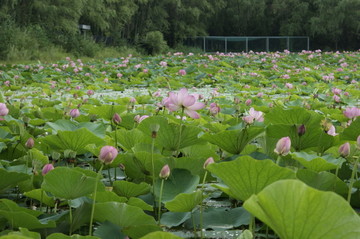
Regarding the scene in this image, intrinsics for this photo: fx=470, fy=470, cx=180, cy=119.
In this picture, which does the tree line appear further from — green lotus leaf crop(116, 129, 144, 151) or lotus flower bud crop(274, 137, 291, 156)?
lotus flower bud crop(274, 137, 291, 156)

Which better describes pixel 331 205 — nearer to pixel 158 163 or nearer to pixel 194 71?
pixel 158 163

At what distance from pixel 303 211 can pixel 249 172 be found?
160 millimetres

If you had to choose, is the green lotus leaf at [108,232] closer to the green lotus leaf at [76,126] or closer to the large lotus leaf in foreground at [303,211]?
the large lotus leaf in foreground at [303,211]

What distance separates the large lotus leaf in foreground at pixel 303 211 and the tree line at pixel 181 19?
11402 millimetres

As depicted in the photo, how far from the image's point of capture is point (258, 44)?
761 inches

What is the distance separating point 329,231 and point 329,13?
63.1ft

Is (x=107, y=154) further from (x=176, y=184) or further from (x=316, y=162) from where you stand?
(x=316, y=162)

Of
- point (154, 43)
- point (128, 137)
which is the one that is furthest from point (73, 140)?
point (154, 43)

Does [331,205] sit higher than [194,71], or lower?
higher

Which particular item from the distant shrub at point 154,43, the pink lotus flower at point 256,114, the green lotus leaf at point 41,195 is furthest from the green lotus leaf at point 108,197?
the distant shrub at point 154,43

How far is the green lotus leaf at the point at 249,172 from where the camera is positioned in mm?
547

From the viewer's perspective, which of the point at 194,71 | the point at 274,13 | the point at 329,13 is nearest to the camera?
the point at 194,71

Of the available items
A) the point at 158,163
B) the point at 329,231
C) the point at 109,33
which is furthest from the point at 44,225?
the point at 109,33

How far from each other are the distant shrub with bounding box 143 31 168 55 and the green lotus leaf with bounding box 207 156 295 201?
14850 millimetres
